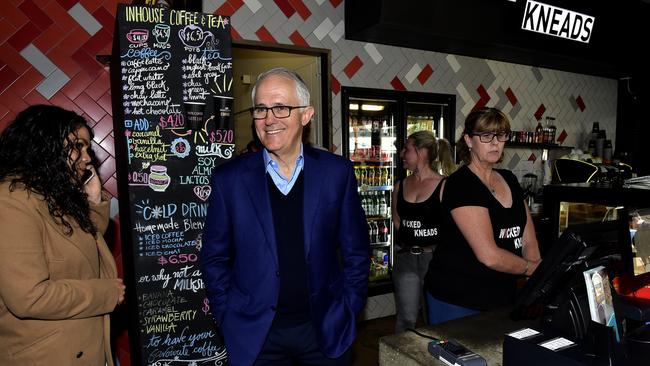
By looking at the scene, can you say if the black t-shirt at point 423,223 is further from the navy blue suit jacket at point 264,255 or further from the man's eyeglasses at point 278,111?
the man's eyeglasses at point 278,111

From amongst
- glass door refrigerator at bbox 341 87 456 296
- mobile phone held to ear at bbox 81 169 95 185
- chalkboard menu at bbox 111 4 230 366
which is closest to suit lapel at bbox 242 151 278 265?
mobile phone held to ear at bbox 81 169 95 185

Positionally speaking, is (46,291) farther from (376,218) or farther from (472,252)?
(376,218)

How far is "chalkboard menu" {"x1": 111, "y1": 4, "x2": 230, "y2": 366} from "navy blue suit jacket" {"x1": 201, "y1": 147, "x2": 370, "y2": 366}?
3.96ft

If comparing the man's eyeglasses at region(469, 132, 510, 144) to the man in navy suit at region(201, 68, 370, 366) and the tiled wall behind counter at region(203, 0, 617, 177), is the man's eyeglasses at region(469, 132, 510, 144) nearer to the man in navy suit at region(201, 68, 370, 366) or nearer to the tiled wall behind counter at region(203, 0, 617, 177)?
the man in navy suit at region(201, 68, 370, 366)

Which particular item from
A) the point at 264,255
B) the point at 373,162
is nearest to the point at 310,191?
the point at 264,255

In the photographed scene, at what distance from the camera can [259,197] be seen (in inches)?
59.5

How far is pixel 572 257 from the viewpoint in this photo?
40.3 inches

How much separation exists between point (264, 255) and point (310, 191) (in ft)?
0.93

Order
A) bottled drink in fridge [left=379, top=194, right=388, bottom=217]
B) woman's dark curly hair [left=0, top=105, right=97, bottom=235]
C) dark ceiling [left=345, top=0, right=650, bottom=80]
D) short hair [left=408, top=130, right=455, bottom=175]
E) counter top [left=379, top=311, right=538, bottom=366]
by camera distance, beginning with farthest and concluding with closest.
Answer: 1. bottled drink in fridge [left=379, top=194, right=388, bottom=217]
2. dark ceiling [left=345, top=0, right=650, bottom=80]
3. short hair [left=408, top=130, right=455, bottom=175]
4. woman's dark curly hair [left=0, top=105, right=97, bottom=235]
5. counter top [left=379, top=311, right=538, bottom=366]

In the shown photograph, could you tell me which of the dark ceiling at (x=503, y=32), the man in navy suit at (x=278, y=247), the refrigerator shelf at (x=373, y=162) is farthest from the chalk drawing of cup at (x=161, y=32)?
the refrigerator shelf at (x=373, y=162)

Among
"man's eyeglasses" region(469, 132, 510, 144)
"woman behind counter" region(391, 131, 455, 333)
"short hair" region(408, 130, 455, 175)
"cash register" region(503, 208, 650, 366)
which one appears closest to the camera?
"cash register" region(503, 208, 650, 366)

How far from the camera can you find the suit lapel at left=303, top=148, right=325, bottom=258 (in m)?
1.52

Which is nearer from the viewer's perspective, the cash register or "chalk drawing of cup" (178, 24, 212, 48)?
the cash register

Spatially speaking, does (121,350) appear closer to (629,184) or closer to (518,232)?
(518,232)
